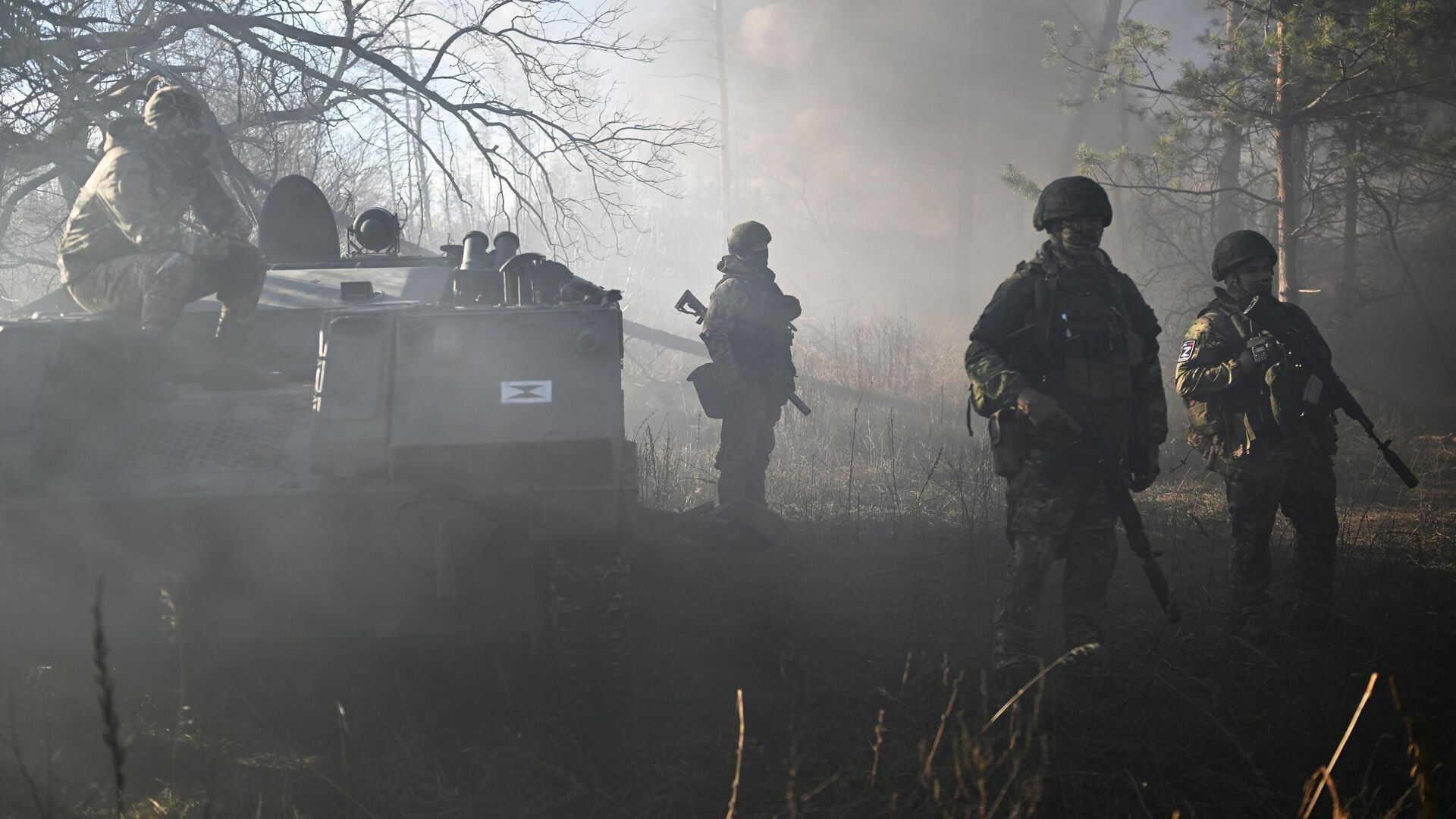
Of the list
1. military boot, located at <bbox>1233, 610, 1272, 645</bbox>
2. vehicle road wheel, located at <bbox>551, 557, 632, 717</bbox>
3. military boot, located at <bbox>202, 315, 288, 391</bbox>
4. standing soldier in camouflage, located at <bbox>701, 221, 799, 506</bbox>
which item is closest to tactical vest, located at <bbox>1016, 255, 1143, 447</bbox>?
military boot, located at <bbox>1233, 610, 1272, 645</bbox>

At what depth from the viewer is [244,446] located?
4145mm

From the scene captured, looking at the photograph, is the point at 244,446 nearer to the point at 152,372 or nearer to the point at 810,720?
the point at 152,372

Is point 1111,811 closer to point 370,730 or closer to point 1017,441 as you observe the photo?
point 1017,441

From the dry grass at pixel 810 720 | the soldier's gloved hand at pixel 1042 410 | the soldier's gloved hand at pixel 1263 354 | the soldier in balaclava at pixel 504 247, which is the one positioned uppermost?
the soldier in balaclava at pixel 504 247

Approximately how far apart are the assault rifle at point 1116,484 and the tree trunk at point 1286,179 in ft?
23.4

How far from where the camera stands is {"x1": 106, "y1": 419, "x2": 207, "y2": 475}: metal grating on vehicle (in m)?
4.02

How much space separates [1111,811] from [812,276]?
86.5 feet

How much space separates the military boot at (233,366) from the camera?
185 inches

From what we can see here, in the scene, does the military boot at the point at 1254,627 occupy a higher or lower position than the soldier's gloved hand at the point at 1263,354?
lower

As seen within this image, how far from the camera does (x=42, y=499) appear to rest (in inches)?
148

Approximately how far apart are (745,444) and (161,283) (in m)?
3.68

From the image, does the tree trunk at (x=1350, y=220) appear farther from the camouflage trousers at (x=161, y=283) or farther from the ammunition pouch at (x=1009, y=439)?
the camouflage trousers at (x=161, y=283)

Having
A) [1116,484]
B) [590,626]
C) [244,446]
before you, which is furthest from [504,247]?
[1116,484]

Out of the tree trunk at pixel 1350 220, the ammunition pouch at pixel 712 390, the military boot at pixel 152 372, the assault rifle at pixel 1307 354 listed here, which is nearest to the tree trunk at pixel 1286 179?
the tree trunk at pixel 1350 220
